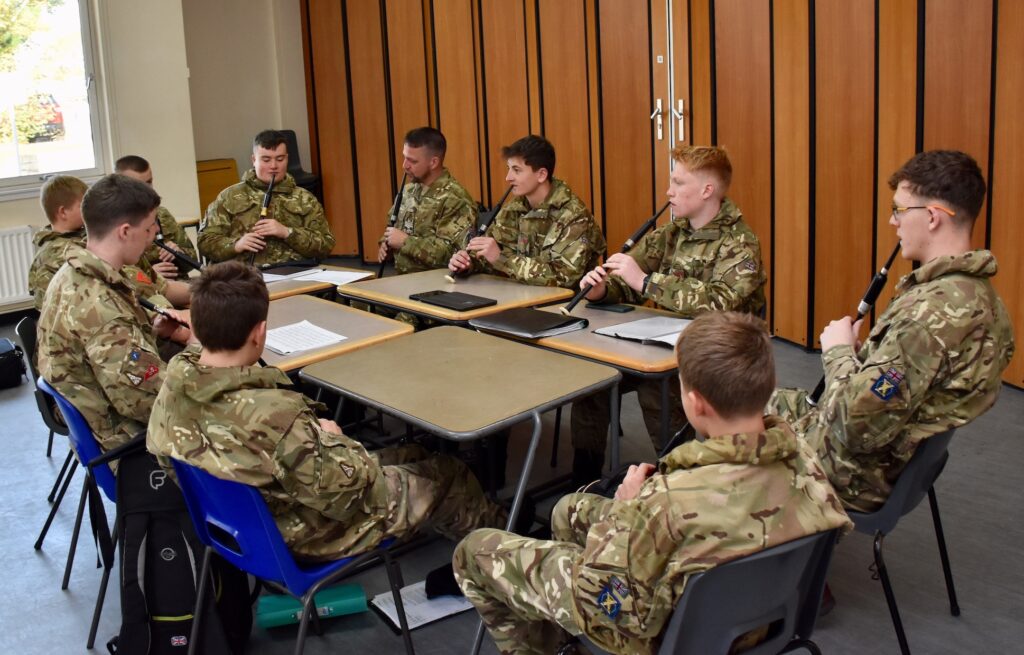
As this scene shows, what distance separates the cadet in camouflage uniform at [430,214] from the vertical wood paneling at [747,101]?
5.08 feet

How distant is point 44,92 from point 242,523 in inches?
225

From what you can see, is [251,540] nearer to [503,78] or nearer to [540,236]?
[540,236]

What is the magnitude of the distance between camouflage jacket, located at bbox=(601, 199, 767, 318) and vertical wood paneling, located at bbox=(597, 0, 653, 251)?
2.43m

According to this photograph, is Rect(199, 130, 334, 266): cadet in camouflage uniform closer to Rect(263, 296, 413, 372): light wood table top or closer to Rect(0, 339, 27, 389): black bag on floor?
Rect(263, 296, 413, 372): light wood table top

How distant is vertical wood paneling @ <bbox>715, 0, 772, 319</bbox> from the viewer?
5.08 metres

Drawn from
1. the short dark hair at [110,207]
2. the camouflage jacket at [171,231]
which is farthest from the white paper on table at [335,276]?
the short dark hair at [110,207]

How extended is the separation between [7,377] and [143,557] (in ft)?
10.5

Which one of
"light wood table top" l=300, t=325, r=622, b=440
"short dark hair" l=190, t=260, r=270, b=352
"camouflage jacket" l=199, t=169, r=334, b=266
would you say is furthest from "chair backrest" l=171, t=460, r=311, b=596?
"camouflage jacket" l=199, t=169, r=334, b=266

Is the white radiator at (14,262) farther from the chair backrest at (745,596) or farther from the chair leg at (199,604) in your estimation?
the chair backrest at (745,596)

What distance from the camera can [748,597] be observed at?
1.56 m

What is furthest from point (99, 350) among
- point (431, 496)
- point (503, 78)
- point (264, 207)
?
point (503, 78)

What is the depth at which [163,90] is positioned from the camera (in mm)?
6895

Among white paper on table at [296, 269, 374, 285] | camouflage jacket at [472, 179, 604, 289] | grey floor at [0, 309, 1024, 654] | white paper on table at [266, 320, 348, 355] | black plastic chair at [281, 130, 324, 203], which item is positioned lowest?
grey floor at [0, 309, 1024, 654]

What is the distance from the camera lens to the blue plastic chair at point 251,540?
77.4 inches
